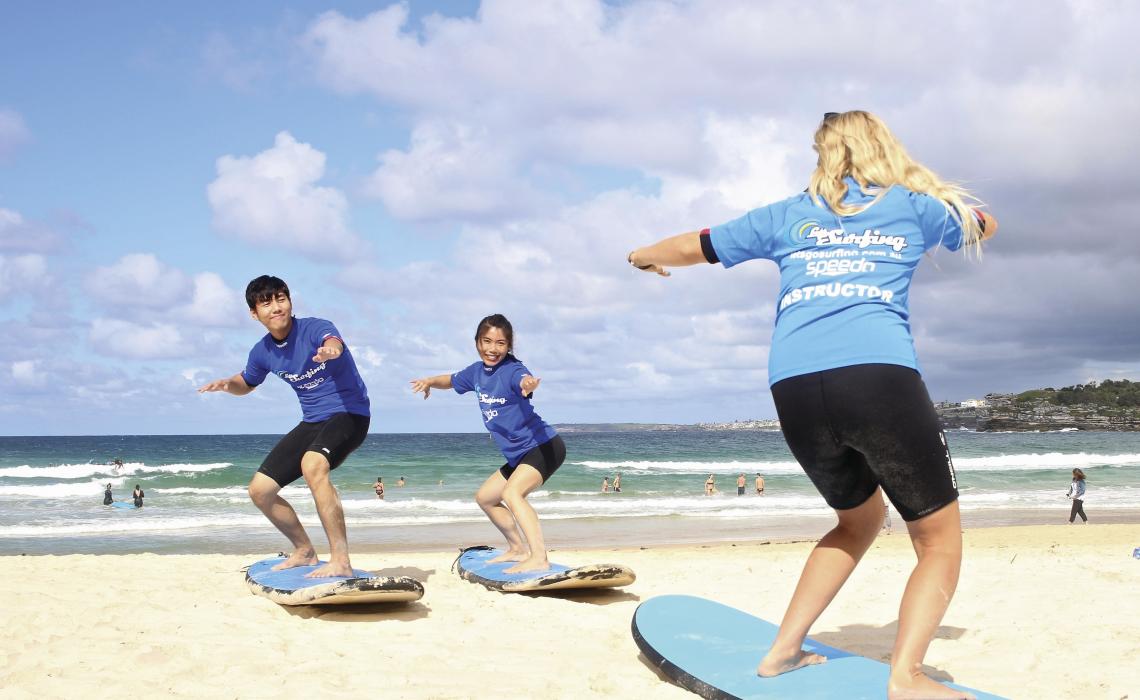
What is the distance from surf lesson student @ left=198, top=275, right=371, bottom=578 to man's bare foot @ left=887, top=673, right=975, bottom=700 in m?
4.07

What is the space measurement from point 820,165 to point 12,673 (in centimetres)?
436

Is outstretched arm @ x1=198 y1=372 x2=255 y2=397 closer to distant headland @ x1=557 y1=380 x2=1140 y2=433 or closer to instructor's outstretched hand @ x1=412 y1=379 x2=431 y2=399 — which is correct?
instructor's outstretched hand @ x1=412 y1=379 x2=431 y2=399

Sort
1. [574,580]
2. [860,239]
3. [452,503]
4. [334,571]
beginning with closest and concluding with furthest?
1. [860,239]
2. [334,571]
3. [574,580]
4. [452,503]

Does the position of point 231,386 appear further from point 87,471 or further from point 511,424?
point 87,471

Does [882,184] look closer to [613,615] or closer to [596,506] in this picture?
[613,615]

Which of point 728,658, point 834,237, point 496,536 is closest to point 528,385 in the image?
point 728,658

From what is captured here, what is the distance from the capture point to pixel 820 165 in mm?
3377

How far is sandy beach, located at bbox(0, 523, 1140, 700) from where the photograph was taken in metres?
4.22

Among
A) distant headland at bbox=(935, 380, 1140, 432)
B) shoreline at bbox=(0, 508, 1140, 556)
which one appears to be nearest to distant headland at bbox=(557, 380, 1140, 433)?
distant headland at bbox=(935, 380, 1140, 432)

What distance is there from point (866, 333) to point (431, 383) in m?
5.06

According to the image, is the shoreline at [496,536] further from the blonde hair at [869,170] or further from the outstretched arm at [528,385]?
the blonde hair at [869,170]

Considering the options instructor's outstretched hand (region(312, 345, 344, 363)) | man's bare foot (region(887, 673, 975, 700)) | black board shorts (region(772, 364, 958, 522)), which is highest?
instructor's outstretched hand (region(312, 345, 344, 363))

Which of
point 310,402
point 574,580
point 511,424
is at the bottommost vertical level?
point 574,580

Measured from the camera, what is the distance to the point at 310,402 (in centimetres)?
644
